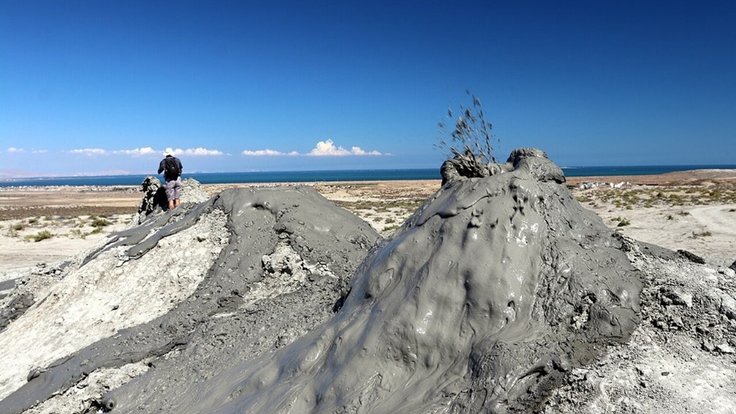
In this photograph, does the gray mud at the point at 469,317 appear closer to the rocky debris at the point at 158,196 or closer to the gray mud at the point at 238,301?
the gray mud at the point at 238,301

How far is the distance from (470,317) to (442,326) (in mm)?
207

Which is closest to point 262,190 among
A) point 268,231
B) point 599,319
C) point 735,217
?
point 268,231

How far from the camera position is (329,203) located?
8281 mm

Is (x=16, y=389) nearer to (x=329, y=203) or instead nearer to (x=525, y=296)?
(x=329, y=203)

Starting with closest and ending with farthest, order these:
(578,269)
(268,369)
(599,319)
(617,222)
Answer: (599,319) < (578,269) < (268,369) < (617,222)

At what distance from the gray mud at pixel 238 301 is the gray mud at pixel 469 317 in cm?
58

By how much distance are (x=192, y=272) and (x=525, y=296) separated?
4.85 meters

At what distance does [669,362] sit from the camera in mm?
3113

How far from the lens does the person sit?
1090 centimetres

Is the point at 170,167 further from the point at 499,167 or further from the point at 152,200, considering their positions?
the point at 499,167

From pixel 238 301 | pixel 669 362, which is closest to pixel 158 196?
pixel 238 301

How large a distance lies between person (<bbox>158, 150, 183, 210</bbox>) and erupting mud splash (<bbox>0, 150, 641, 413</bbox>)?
19.2ft

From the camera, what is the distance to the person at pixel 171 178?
10.9 m

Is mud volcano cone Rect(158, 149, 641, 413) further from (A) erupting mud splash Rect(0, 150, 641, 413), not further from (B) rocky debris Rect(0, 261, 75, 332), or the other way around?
(B) rocky debris Rect(0, 261, 75, 332)
